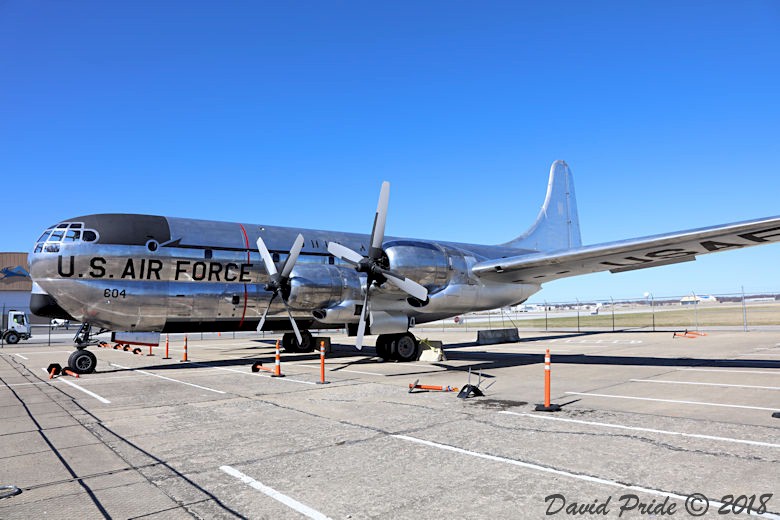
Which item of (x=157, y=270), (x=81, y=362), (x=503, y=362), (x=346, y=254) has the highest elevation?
(x=346, y=254)

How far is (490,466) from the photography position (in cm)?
567

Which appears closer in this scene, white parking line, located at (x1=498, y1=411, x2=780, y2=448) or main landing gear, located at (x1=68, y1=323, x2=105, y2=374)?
white parking line, located at (x1=498, y1=411, x2=780, y2=448)

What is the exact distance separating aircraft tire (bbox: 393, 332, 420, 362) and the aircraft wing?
335 cm

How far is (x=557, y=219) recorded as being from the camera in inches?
1070

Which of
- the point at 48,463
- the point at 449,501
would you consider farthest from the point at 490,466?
the point at 48,463

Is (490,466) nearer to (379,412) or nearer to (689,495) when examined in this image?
(689,495)

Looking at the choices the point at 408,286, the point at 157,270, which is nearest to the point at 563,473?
the point at 408,286

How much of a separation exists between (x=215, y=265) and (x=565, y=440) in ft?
42.5

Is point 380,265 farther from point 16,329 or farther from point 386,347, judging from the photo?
point 16,329

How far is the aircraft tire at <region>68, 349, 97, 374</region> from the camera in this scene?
602 inches

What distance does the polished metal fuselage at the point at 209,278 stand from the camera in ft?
48.2

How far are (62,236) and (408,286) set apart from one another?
33.2 feet

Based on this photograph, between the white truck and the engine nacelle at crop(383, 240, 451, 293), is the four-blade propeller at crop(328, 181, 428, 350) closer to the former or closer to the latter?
the engine nacelle at crop(383, 240, 451, 293)

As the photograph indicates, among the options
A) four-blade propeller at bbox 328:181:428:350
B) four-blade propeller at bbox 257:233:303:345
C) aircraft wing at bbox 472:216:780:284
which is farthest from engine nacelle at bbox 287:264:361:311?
aircraft wing at bbox 472:216:780:284
